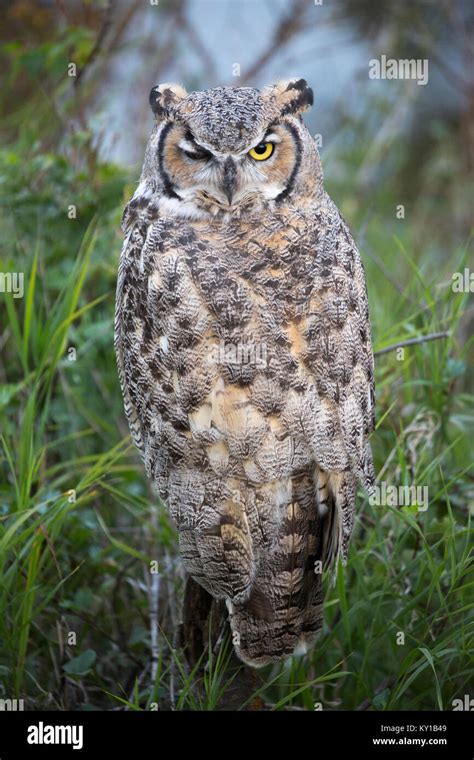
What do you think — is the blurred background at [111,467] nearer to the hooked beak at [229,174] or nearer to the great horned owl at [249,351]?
the great horned owl at [249,351]

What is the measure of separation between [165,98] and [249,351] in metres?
0.57

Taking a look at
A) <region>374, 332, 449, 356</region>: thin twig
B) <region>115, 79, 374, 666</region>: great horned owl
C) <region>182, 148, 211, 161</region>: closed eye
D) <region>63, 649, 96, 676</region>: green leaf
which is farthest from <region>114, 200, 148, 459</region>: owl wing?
<region>374, 332, 449, 356</region>: thin twig

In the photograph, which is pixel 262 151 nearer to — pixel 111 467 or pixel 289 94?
pixel 289 94

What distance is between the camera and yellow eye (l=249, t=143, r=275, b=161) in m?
1.65

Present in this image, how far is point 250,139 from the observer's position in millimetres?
1601

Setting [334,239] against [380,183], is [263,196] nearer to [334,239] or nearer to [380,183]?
[334,239]

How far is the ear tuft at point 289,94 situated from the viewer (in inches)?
66.5

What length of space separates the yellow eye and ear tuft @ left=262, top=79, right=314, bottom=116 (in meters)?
0.08

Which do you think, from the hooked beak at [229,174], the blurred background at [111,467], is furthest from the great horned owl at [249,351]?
the blurred background at [111,467]

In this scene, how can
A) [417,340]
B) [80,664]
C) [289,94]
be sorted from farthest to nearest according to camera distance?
[417,340]
[80,664]
[289,94]

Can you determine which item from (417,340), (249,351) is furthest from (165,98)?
(417,340)

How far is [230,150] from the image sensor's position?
62.7 inches

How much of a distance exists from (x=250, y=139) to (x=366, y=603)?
1203 mm

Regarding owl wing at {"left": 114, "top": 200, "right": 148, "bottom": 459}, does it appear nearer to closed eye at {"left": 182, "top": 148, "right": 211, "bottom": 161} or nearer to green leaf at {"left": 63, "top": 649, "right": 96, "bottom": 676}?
→ closed eye at {"left": 182, "top": 148, "right": 211, "bottom": 161}
